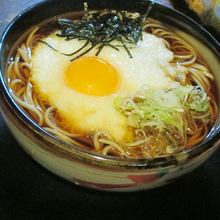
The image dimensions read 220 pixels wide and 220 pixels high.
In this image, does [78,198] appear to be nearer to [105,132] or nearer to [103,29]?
[105,132]

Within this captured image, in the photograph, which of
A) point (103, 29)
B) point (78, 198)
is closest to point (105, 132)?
point (78, 198)

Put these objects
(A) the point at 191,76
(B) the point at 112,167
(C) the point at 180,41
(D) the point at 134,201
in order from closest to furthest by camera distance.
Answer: (B) the point at 112,167 → (D) the point at 134,201 → (A) the point at 191,76 → (C) the point at 180,41

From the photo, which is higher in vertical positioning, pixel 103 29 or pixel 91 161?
pixel 103 29

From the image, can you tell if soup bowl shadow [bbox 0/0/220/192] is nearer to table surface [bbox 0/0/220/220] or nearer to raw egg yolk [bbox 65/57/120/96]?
table surface [bbox 0/0/220/220]

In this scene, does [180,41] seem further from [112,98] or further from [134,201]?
[134,201]

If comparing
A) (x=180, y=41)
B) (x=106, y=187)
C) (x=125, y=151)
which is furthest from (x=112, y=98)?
(x=180, y=41)

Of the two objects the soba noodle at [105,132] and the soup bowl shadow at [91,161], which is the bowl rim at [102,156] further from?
the soba noodle at [105,132]

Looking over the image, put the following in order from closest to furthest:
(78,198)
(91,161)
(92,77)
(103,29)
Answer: (91,161), (78,198), (92,77), (103,29)

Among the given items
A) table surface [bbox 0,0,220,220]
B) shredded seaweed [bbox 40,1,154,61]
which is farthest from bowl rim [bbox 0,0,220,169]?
shredded seaweed [bbox 40,1,154,61]
